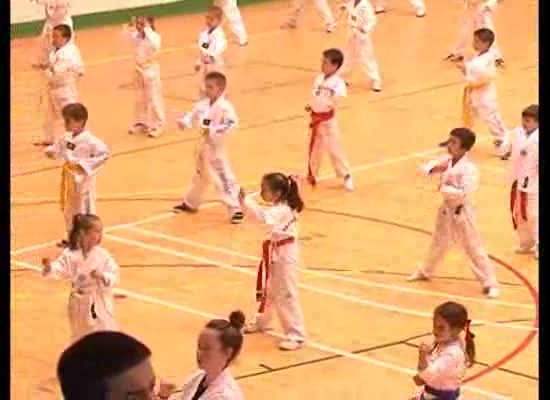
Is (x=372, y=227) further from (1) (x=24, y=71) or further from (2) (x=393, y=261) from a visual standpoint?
(1) (x=24, y=71)

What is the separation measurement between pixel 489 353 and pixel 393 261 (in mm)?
2695

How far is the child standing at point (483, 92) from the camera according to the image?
752 inches

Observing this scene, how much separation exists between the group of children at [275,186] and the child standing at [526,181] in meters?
0.01

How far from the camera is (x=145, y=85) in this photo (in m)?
20.5

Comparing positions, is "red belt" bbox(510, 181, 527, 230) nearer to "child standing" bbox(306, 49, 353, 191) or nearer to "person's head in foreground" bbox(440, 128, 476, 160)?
"person's head in foreground" bbox(440, 128, 476, 160)

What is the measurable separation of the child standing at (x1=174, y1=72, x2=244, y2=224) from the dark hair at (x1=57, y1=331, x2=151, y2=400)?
11.5m

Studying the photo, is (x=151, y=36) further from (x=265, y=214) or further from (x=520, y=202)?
(x=265, y=214)

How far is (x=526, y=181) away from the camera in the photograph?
15711mm

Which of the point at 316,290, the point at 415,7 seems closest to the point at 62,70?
the point at 316,290

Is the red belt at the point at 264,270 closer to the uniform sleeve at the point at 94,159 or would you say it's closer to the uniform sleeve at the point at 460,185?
the uniform sleeve at the point at 460,185

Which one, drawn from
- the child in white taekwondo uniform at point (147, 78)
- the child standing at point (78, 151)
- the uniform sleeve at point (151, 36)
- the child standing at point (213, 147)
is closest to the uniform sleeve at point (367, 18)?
the child in white taekwondo uniform at point (147, 78)

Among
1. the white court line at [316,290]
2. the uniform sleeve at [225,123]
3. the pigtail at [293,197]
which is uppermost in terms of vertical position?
the uniform sleeve at [225,123]

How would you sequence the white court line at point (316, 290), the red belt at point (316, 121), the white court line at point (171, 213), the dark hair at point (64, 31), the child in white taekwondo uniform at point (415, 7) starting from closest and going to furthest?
the white court line at point (316, 290)
the white court line at point (171, 213)
the red belt at point (316, 121)
the dark hair at point (64, 31)
the child in white taekwondo uniform at point (415, 7)
